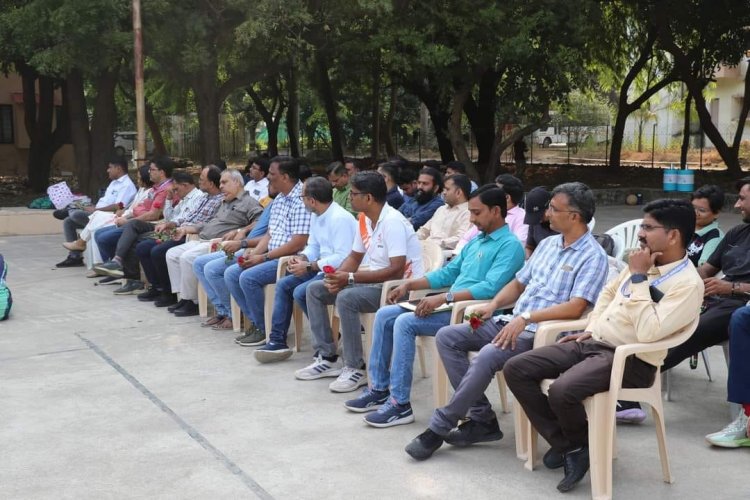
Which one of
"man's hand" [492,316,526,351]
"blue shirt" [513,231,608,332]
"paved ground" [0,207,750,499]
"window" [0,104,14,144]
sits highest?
"window" [0,104,14,144]

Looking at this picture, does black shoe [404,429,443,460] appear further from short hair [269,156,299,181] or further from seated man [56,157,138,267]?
seated man [56,157,138,267]

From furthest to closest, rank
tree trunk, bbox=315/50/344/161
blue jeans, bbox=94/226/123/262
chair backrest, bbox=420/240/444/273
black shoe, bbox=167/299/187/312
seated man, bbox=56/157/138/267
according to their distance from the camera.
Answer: tree trunk, bbox=315/50/344/161 < seated man, bbox=56/157/138/267 < blue jeans, bbox=94/226/123/262 < black shoe, bbox=167/299/187/312 < chair backrest, bbox=420/240/444/273

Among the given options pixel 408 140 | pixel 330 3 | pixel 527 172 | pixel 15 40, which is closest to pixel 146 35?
pixel 15 40

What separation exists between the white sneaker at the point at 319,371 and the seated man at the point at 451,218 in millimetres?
1636

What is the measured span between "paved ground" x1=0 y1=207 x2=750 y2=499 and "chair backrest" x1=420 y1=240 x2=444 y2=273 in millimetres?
779

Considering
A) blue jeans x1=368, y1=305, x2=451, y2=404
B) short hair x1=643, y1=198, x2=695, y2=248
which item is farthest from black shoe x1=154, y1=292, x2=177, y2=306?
short hair x1=643, y1=198, x2=695, y2=248

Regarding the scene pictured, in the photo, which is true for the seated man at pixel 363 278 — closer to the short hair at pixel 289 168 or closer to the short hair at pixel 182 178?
the short hair at pixel 289 168

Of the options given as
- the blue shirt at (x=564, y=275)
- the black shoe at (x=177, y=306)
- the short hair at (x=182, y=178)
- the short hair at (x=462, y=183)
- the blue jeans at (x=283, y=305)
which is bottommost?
the black shoe at (x=177, y=306)

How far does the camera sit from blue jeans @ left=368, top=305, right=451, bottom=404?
4879mm

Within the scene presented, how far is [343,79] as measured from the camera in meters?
18.9

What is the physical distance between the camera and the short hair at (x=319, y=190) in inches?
248

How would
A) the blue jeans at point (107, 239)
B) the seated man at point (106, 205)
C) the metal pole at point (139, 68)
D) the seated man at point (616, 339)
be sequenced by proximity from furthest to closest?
the metal pole at point (139, 68)
the seated man at point (106, 205)
the blue jeans at point (107, 239)
the seated man at point (616, 339)

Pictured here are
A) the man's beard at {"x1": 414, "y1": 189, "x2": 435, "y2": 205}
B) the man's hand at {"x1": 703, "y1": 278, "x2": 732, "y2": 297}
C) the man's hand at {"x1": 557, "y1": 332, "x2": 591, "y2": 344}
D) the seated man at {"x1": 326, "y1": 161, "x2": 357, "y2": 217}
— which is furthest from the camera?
the seated man at {"x1": 326, "y1": 161, "x2": 357, "y2": 217}

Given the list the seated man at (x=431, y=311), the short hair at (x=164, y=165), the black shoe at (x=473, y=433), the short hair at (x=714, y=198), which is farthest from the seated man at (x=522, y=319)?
the short hair at (x=164, y=165)
